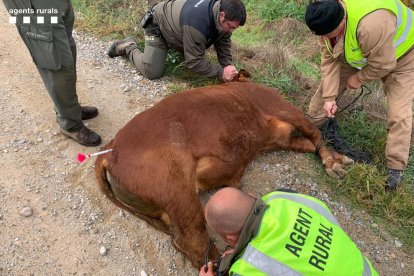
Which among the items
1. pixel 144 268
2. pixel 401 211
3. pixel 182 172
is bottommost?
pixel 144 268

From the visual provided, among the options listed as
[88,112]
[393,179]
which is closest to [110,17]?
[88,112]

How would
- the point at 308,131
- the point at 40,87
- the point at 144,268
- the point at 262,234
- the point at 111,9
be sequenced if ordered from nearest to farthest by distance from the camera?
the point at 262,234
the point at 144,268
the point at 308,131
the point at 40,87
the point at 111,9

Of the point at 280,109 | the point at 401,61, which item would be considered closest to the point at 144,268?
the point at 280,109

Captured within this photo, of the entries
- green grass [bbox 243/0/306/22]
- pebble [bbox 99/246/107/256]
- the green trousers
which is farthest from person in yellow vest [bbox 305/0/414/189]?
green grass [bbox 243/0/306/22]

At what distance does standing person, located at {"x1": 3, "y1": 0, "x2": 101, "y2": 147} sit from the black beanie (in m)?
2.09

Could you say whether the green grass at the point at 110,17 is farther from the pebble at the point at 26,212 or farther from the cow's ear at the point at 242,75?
the pebble at the point at 26,212

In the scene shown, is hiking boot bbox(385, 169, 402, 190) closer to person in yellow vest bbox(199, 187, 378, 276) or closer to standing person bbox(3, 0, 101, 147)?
person in yellow vest bbox(199, 187, 378, 276)

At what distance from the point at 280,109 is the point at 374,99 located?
203 centimetres

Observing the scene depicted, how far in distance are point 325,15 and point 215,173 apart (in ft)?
5.22

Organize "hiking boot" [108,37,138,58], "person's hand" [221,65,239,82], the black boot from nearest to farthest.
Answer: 1. the black boot
2. "person's hand" [221,65,239,82]
3. "hiking boot" [108,37,138,58]

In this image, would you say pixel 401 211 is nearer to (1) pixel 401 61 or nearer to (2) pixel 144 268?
(1) pixel 401 61

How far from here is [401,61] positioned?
369cm

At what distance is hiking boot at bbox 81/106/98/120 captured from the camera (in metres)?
4.14

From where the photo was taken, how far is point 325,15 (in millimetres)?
3184
